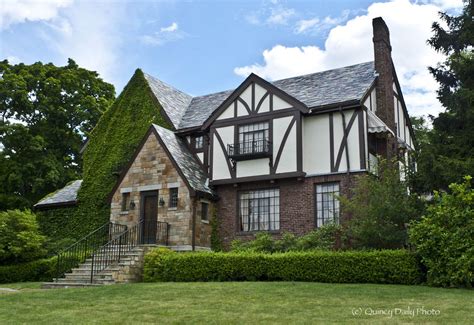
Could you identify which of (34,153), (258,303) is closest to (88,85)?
(34,153)

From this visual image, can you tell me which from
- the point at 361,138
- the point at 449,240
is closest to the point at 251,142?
the point at 361,138

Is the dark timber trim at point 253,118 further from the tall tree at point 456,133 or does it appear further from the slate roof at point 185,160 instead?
the tall tree at point 456,133

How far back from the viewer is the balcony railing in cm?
2177

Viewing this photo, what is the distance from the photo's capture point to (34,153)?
33875mm

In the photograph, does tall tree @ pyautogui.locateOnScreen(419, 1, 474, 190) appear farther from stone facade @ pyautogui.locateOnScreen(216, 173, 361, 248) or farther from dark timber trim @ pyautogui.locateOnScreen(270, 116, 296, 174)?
dark timber trim @ pyautogui.locateOnScreen(270, 116, 296, 174)

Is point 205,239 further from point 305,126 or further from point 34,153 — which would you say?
point 34,153

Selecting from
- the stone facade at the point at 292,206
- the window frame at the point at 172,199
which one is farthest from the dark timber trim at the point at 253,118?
the window frame at the point at 172,199

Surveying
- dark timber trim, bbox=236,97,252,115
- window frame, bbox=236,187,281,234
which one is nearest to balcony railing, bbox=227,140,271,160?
dark timber trim, bbox=236,97,252,115

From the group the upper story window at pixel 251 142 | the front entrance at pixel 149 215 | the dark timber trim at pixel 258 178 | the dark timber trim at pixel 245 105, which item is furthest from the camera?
the dark timber trim at pixel 245 105

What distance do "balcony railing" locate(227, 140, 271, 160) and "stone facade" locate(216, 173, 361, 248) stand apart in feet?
3.87

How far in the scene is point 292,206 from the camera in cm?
2130

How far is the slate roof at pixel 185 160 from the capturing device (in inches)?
878

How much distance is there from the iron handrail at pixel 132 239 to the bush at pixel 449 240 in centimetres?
1016

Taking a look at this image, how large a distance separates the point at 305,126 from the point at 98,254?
9.43m
